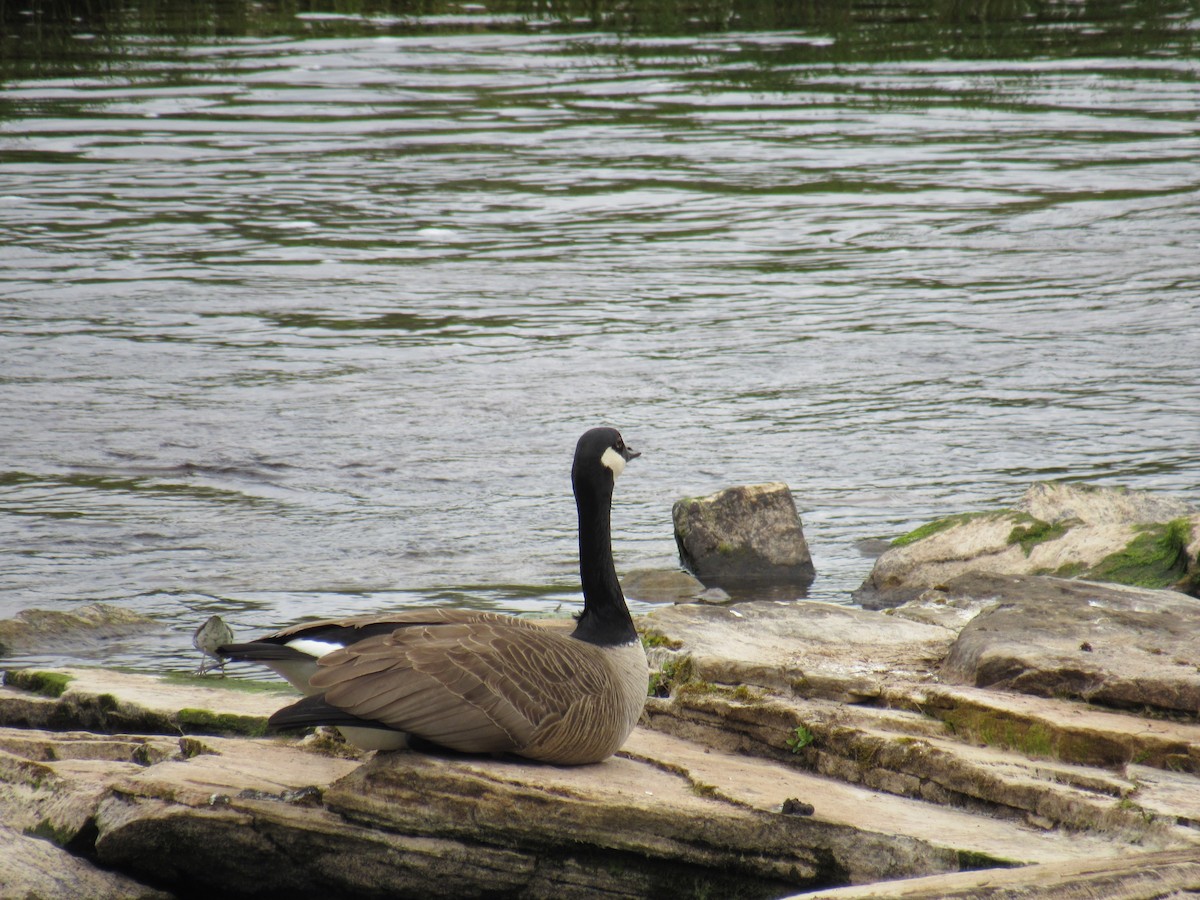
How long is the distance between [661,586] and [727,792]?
10.8 ft

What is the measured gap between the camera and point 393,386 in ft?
39.9

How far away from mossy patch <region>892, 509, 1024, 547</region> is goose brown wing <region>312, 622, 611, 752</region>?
3653 millimetres

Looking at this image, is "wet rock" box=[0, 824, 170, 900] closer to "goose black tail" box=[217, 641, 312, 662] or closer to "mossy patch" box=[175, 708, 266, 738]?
"goose black tail" box=[217, 641, 312, 662]

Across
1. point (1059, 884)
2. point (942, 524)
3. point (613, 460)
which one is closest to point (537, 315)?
point (942, 524)

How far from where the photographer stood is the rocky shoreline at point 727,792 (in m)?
4.76

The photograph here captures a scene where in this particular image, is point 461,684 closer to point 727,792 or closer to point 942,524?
point 727,792

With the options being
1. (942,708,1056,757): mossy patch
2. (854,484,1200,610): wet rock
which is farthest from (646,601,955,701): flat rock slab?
(854,484,1200,610): wet rock

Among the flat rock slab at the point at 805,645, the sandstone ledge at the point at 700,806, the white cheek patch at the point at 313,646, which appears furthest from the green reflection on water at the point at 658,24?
the white cheek patch at the point at 313,646

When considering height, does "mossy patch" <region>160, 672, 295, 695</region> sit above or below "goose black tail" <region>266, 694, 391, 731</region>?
below

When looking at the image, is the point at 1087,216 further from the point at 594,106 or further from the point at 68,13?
the point at 68,13

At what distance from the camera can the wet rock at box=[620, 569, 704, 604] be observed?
26.7 feet

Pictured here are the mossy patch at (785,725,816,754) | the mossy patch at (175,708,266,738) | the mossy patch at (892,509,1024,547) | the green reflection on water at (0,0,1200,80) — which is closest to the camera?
the mossy patch at (785,725,816,754)

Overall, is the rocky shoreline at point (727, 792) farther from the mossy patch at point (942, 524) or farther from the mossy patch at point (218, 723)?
the mossy patch at point (942, 524)

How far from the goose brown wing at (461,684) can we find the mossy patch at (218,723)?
1.19m
